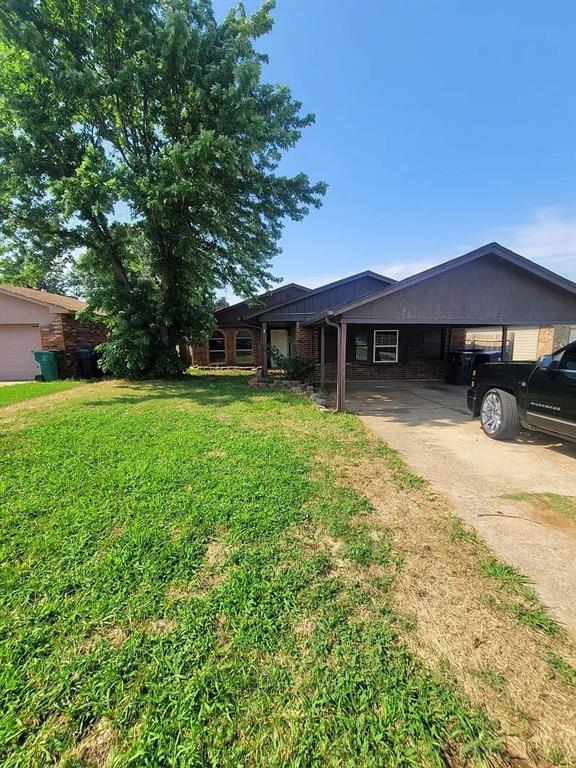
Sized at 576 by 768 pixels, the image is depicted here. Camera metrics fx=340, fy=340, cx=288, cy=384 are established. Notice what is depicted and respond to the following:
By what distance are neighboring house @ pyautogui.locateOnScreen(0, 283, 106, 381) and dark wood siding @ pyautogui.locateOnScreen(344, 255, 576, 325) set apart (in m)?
12.8

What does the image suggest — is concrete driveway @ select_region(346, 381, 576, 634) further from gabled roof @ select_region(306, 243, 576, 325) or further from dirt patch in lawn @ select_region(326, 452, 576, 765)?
gabled roof @ select_region(306, 243, 576, 325)

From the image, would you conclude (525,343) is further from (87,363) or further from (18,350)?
(18,350)

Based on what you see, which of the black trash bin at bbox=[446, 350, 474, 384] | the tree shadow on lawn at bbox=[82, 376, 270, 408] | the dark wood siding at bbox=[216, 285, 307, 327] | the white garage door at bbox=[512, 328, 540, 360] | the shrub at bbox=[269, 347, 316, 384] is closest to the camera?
the tree shadow on lawn at bbox=[82, 376, 270, 408]

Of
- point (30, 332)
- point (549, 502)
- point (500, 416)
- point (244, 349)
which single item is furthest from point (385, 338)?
point (30, 332)

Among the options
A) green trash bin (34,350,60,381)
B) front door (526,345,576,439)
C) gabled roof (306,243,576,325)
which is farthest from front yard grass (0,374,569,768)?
green trash bin (34,350,60,381)

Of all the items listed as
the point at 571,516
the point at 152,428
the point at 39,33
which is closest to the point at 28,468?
the point at 152,428

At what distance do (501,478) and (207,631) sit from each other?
152 inches

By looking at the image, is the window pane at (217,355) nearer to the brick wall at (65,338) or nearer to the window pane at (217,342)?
the window pane at (217,342)

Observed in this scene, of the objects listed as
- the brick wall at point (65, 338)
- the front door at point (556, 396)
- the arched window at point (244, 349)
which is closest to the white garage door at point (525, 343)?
the arched window at point (244, 349)

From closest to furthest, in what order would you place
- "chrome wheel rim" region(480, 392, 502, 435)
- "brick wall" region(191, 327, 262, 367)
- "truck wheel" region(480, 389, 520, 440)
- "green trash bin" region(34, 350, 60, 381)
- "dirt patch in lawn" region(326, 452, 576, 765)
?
1. "dirt patch in lawn" region(326, 452, 576, 765)
2. "truck wheel" region(480, 389, 520, 440)
3. "chrome wheel rim" region(480, 392, 502, 435)
4. "green trash bin" region(34, 350, 60, 381)
5. "brick wall" region(191, 327, 262, 367)

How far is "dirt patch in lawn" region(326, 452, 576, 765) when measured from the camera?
155cm

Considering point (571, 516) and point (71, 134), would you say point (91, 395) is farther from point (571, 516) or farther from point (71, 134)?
point (571, 516)

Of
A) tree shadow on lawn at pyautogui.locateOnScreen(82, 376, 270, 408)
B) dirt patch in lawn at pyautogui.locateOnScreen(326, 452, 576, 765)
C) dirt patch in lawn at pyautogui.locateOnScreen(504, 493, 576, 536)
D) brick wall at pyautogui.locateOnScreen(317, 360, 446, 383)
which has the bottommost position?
dirt patch in lawn at pyautogui.locateOnScreen(326, 452, 576, 765)

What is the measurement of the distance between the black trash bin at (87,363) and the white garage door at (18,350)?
103 inches
